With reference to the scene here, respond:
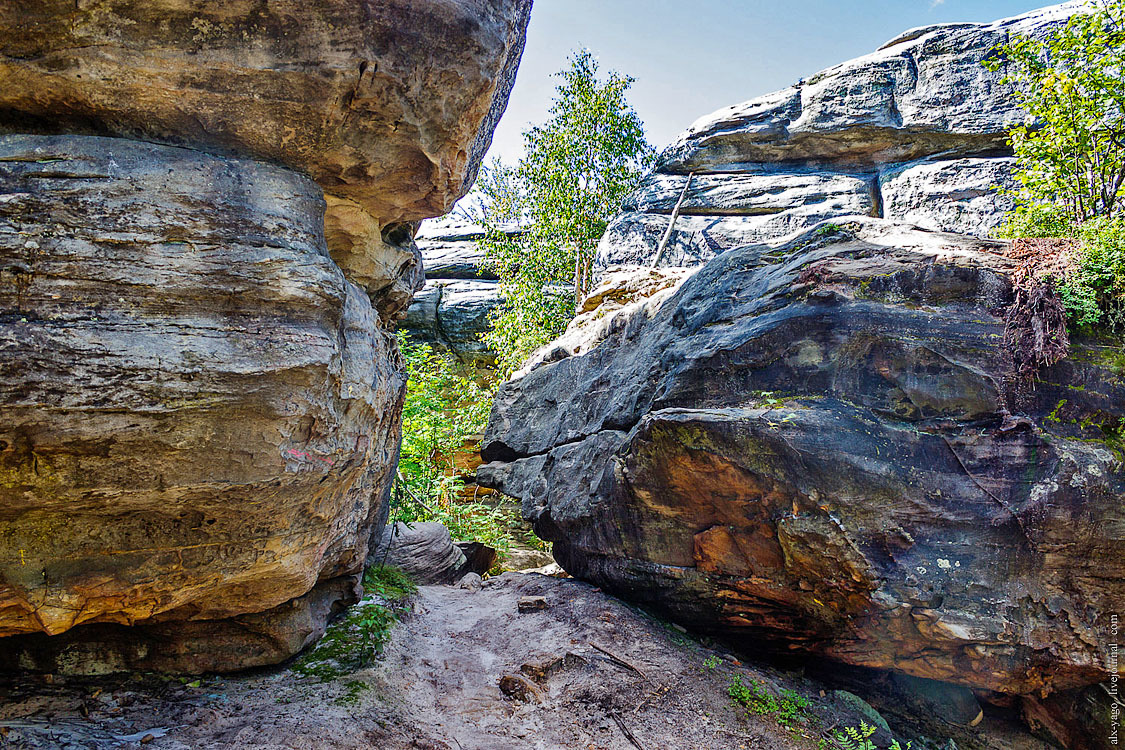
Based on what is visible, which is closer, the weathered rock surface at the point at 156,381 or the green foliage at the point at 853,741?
the weathered rock surface at the point at 156,381

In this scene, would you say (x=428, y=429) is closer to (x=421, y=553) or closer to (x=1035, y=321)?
(x=421, y=553)

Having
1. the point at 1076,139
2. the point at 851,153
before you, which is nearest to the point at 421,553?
the point at 1076,139

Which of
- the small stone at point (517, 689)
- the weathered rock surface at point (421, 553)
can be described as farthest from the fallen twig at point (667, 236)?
the small stone at point (517, 689)

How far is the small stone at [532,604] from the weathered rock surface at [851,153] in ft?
38.4

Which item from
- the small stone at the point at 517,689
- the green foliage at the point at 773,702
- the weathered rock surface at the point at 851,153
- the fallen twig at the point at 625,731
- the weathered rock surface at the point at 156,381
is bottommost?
the small stone at the point at 517,689

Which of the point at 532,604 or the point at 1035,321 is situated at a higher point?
the point at 1035,321

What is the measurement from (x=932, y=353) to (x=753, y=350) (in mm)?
1844

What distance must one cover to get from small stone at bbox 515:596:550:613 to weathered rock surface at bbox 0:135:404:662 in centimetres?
390

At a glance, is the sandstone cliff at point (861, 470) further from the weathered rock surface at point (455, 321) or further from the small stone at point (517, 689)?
the weathered rock surface at point (455, 321)

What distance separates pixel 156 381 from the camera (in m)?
4.11

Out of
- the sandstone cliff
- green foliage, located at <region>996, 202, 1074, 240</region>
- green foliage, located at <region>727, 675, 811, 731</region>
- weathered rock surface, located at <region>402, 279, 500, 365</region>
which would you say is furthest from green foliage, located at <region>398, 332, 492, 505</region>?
green foliage, located at <region>996, 202, 1074, 240</region>

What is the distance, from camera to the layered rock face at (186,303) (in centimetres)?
398

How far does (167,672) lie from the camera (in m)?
5.15

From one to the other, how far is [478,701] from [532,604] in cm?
239
